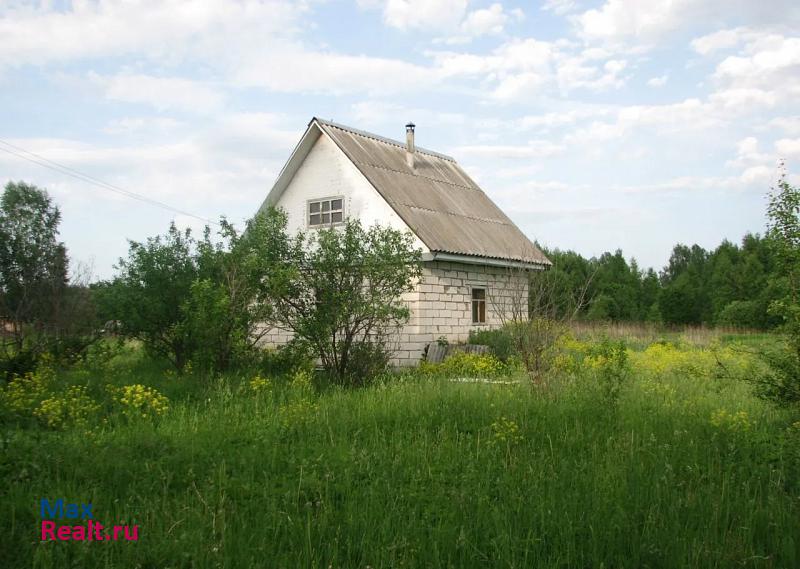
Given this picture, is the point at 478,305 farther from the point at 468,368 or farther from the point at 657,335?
the point at 657,335

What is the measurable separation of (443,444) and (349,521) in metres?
1.95

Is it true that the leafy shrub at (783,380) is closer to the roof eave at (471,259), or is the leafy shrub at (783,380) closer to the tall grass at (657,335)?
the roof eave at (471,259)

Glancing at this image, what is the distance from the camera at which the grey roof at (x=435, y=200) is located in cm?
1538

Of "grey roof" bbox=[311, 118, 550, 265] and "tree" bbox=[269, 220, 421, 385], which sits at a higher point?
"grey roof" bbox=[311, 118, 550, 265]

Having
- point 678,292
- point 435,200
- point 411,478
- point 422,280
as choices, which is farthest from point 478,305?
point 678,292

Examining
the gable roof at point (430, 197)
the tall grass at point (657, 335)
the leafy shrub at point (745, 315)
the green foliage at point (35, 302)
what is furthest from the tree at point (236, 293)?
the leafy shrub at point (745, 315)

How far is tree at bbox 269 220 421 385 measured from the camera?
33.9ft

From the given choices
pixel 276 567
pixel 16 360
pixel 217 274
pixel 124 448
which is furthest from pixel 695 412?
pixel 16 360

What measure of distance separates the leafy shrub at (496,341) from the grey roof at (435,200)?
193cm

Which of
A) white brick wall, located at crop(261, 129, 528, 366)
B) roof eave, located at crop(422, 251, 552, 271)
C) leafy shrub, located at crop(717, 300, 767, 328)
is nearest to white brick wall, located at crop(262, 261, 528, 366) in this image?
white brick wall, located at crop(261, 129, 528, 366)

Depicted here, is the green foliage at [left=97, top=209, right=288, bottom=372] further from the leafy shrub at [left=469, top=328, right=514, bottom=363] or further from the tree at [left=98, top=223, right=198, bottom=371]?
the leafy shrub at [left=469, top=328, right=514, bottom=363]

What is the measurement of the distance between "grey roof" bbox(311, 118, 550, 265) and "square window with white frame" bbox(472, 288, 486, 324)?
3.44ft

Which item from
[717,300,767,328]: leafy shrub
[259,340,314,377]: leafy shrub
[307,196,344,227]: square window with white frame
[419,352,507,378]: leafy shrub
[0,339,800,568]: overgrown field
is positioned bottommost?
[0,339,800,568]: overgrown field

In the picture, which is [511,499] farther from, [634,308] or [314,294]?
[634,308]
